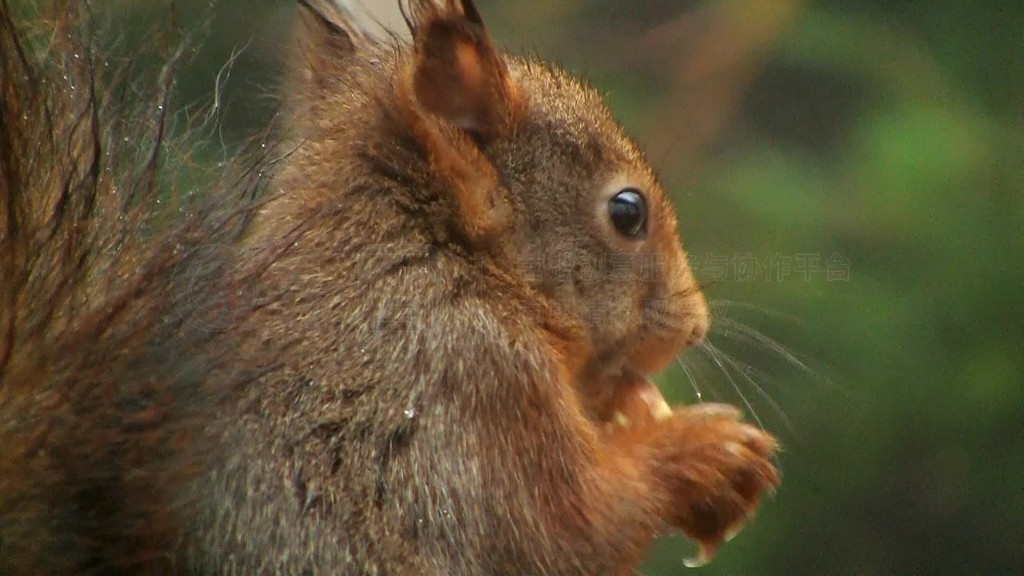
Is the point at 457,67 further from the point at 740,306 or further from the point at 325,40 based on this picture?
the point at 740,306

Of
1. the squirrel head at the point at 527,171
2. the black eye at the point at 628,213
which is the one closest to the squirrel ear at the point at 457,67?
the squirrel head at the point at 527,171

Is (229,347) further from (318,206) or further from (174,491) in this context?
(318,206)

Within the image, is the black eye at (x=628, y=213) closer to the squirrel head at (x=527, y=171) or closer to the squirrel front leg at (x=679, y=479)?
the squirrel head at (x=527, y=171)

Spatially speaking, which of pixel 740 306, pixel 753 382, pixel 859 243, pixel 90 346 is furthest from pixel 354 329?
pixel 859 243

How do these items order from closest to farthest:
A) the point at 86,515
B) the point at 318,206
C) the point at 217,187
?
the point at 86,515 < the point at 217,187 < the point at 318,206

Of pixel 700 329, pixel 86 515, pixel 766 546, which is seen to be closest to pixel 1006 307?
pixel 766 546
